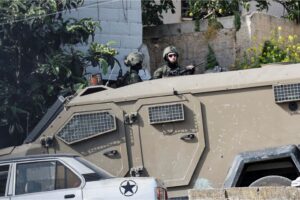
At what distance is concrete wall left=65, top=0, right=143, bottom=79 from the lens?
1585 cm

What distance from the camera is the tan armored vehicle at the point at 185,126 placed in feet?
33.7

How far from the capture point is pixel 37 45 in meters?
13.5

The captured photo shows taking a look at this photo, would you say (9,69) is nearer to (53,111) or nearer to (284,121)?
(53,111)

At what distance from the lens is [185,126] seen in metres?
10.5

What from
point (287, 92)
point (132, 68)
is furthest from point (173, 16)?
point (287, 92)

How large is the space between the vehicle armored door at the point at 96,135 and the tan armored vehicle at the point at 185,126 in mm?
13

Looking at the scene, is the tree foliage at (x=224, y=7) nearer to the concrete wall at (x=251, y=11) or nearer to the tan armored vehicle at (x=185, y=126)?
the concrete wall at (x=251, y=11)

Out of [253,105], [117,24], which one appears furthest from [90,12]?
[253,105]

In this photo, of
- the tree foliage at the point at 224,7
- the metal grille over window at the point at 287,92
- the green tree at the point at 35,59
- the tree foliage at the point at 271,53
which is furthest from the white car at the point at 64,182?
the tree foliage at the point at 224,7

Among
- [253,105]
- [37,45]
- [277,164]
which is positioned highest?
[37,45]

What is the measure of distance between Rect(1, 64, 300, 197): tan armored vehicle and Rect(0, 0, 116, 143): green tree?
7.02ft

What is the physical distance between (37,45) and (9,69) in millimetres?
632

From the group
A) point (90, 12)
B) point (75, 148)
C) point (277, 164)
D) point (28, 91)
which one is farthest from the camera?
point (90, 12)

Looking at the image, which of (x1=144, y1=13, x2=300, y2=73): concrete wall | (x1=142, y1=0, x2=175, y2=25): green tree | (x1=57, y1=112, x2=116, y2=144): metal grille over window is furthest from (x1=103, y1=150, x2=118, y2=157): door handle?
(x1=142, y1=0, x2=175, y2=25): green tree
